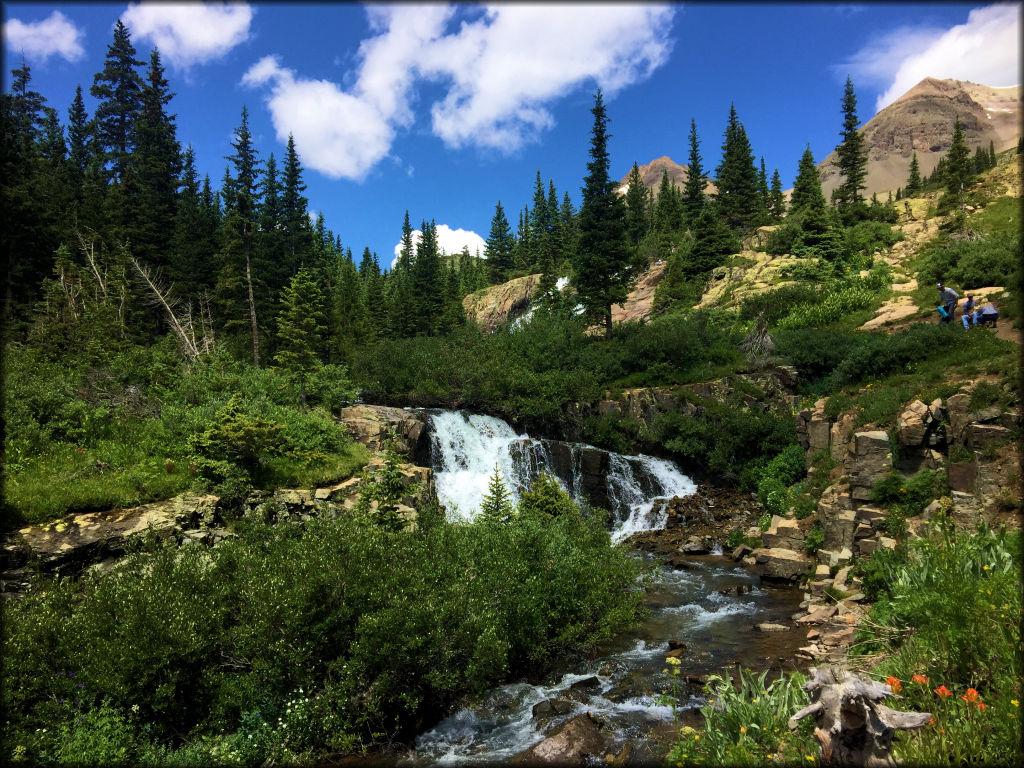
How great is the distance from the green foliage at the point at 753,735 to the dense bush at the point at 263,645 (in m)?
3.59

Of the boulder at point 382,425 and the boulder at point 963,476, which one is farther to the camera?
the boulder at point 382,425

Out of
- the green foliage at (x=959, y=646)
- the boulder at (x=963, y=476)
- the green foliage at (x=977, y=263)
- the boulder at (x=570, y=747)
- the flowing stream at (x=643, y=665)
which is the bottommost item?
the flowing stream at (x=643, y=665)

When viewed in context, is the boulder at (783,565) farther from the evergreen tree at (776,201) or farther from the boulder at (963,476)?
the evergreen tree at (776,201)

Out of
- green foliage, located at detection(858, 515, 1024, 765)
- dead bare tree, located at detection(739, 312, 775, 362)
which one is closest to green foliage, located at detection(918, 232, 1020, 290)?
dead bare tree, located at detection(739, 312, 775, 362)

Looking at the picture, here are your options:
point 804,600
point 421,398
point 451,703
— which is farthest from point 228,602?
point 421,398

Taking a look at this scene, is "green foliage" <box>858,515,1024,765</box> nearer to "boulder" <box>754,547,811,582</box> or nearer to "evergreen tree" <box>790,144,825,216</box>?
"boulder" <box>754,547,811,582</box>

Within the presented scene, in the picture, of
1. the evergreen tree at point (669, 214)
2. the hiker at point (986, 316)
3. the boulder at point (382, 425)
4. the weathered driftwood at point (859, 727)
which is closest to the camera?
the weathered driftwood at point (859, 727)

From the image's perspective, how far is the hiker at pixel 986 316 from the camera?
1827 cm

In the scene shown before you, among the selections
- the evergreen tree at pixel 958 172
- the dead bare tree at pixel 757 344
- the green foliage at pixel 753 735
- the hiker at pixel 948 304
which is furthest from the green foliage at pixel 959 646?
the evergreen tree at pixel 958 172

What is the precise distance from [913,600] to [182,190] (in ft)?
229

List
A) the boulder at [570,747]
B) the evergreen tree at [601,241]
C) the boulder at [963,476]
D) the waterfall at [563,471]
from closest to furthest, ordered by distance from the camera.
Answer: the boulder at [570,747]
the boulder at [963,476]
the waterfall at [563,471]
the evergreen tree at [601,241]

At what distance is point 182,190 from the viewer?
181 feet

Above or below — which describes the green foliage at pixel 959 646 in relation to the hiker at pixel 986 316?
below

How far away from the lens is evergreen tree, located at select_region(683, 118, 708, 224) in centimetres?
6089
